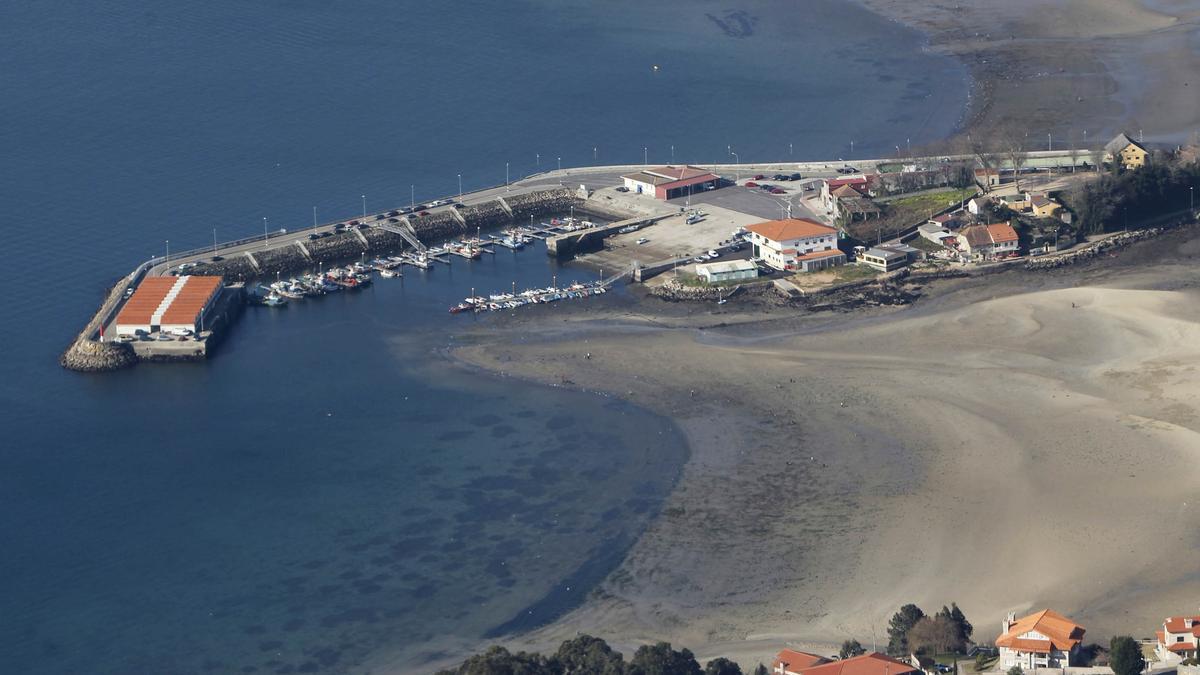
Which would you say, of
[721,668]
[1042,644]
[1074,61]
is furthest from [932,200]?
[721,668]

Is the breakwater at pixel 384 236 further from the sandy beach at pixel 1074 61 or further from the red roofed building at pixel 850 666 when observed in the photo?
the red roofed building at pixel 850 666

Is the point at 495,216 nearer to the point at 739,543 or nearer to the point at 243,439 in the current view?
the point at 243,439

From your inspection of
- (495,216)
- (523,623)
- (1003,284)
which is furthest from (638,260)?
(523,623)

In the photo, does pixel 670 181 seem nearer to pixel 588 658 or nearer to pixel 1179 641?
pixel 588 658

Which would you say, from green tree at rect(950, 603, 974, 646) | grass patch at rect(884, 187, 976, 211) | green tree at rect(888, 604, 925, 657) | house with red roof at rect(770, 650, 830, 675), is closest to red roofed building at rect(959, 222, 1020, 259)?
grass patch at rect(884, 187, 976, 211)

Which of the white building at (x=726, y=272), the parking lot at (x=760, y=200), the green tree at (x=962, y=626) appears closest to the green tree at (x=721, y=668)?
the green tree at (x=962, y=626)

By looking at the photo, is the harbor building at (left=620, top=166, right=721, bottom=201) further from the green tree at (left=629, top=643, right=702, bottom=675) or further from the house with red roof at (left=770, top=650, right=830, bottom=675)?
the green tree at (left=629, top=643, right=702, bottom=675)
